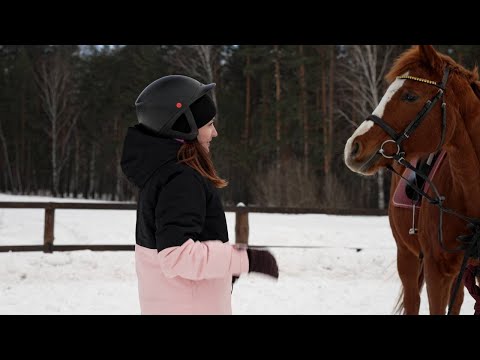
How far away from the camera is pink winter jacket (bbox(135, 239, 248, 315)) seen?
147 centimetres

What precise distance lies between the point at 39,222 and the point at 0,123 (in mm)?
21367

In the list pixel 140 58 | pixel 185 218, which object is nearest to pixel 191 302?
pixel 185 218

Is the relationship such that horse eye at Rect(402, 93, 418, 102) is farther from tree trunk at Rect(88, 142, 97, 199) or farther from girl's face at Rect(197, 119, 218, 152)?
tree trunk at Rect(88, 142, 97, 199)

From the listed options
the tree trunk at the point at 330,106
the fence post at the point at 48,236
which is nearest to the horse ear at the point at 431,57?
the fence post at the point at 48,236

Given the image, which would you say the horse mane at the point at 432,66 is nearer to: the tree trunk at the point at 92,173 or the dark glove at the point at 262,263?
the dark glove at the point at 262,263

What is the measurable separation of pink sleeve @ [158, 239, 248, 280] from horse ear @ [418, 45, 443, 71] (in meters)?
1.91

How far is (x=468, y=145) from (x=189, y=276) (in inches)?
82.6

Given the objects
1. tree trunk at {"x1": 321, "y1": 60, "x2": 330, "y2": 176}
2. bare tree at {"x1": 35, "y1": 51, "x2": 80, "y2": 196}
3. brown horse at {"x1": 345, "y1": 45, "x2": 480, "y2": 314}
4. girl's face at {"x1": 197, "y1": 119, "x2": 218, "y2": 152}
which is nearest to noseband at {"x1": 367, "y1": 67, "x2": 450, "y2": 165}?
brown horse at {"x1": 345, "y1": 45, "x2": 480, "y2": 314}

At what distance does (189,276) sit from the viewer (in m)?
1.50

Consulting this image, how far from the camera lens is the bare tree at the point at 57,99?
28109mm

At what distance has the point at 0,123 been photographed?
32188 mm

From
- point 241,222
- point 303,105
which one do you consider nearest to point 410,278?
point 241,222

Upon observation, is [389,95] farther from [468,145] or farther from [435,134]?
[468,145]

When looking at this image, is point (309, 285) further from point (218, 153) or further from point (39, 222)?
point (218, 153)
